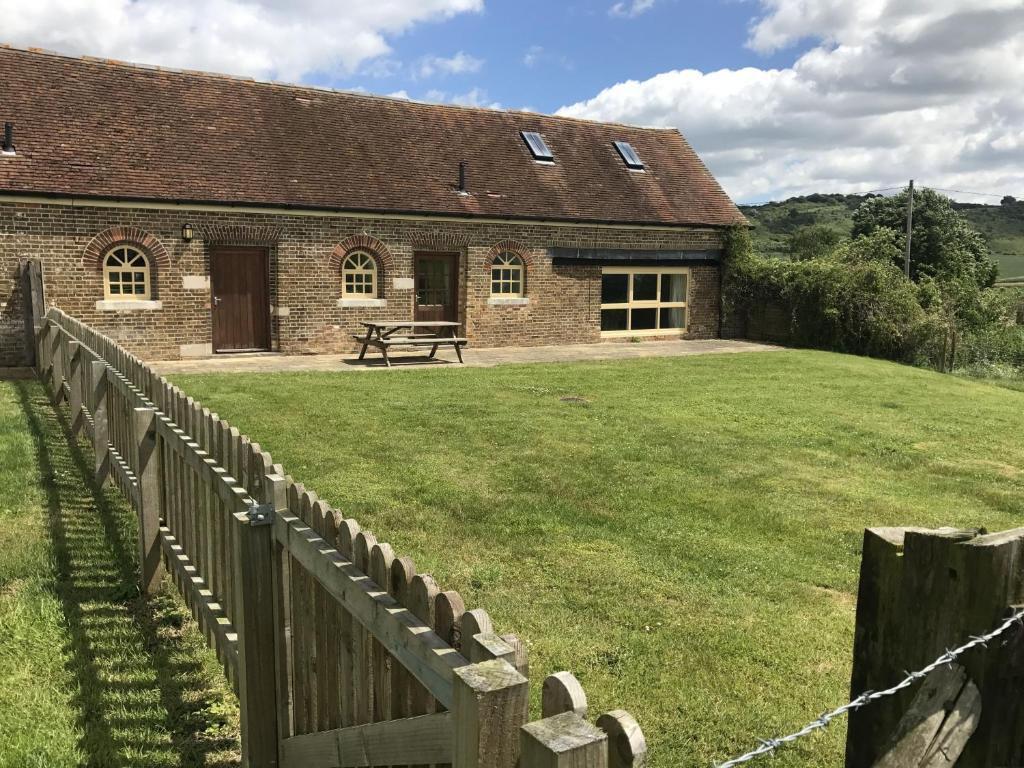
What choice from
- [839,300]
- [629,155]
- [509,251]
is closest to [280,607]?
[509,251]

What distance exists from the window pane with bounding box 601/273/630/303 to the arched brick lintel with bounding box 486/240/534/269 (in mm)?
2387

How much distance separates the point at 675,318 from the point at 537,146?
5900mm

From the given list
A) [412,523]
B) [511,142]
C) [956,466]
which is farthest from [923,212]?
[412,523]

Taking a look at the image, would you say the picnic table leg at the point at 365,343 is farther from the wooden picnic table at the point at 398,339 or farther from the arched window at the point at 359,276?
the arched window at the point at 359,276

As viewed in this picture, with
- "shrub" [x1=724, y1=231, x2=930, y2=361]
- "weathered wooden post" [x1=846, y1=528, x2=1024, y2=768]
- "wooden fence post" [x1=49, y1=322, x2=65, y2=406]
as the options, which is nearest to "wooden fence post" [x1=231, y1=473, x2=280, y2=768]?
"weathered wooden post" [x1=846, y1=528, x2=1024, y2=768]

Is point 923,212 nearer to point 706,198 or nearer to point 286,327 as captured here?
point 706,198

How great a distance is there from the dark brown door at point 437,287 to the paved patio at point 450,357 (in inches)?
43.7

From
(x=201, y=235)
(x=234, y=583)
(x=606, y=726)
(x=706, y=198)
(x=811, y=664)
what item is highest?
(x=706, y=198)

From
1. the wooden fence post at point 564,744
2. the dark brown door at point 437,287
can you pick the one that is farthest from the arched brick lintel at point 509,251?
the wooden fence post at point 564,744

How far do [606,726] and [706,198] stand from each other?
23.1 meters

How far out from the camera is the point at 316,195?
666 inches

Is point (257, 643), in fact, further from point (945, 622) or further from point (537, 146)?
point (537, 146)

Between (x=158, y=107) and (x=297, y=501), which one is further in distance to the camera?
(x=158, y=107)

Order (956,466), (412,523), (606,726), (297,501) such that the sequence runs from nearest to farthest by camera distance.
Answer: (606,726)
(297,501)
(412,523)
(956,466)
